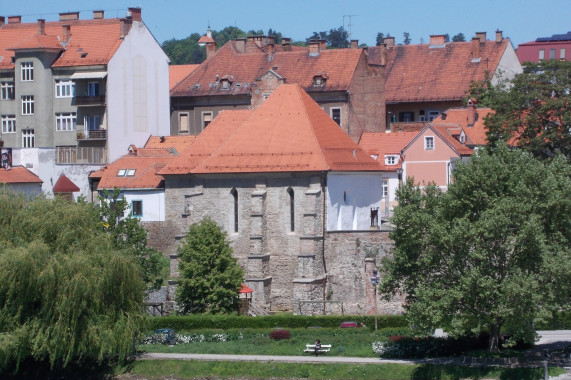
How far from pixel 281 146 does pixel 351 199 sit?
16.5 feet

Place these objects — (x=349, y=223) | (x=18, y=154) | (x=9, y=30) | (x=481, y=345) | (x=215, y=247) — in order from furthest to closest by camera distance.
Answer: (x=9, y=30)
(x=18, y=154)
(x=349, y=223)
(x=215, y=247)
(x=481, y=345)

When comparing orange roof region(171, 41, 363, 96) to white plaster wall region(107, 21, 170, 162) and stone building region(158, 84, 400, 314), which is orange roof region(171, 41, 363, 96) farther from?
stone building region(158, 84, 400, 314)

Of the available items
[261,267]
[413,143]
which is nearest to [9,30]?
[413,143]

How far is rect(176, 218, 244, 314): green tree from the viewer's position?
6241 cm

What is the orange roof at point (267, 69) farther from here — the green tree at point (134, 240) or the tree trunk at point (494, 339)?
the tree trunk at point (494, 339)

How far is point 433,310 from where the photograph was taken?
50875mm

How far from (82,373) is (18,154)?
3229 cm

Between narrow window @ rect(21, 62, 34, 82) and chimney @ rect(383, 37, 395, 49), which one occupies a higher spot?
chimney @ rect(383, 37, 395, 49)

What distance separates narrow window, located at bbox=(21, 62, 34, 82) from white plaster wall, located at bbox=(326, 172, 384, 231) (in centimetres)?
3073

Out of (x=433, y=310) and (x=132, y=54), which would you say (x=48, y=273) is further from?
(x=132, y=54)

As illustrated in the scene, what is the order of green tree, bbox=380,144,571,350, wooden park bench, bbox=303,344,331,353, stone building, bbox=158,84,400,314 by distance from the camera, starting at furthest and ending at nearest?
stone building, bbox=158,84,400,314 < wooden park bench, bbox=303,344,331,353 < green tree, bbox=380,144,571,350

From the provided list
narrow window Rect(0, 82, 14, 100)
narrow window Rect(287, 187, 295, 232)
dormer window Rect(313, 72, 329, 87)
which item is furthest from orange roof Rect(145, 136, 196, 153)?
narrow window Rect(287, 187, 295, 232)

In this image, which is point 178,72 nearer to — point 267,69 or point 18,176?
point 267,69

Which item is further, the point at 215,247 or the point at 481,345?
the point at 215,247
